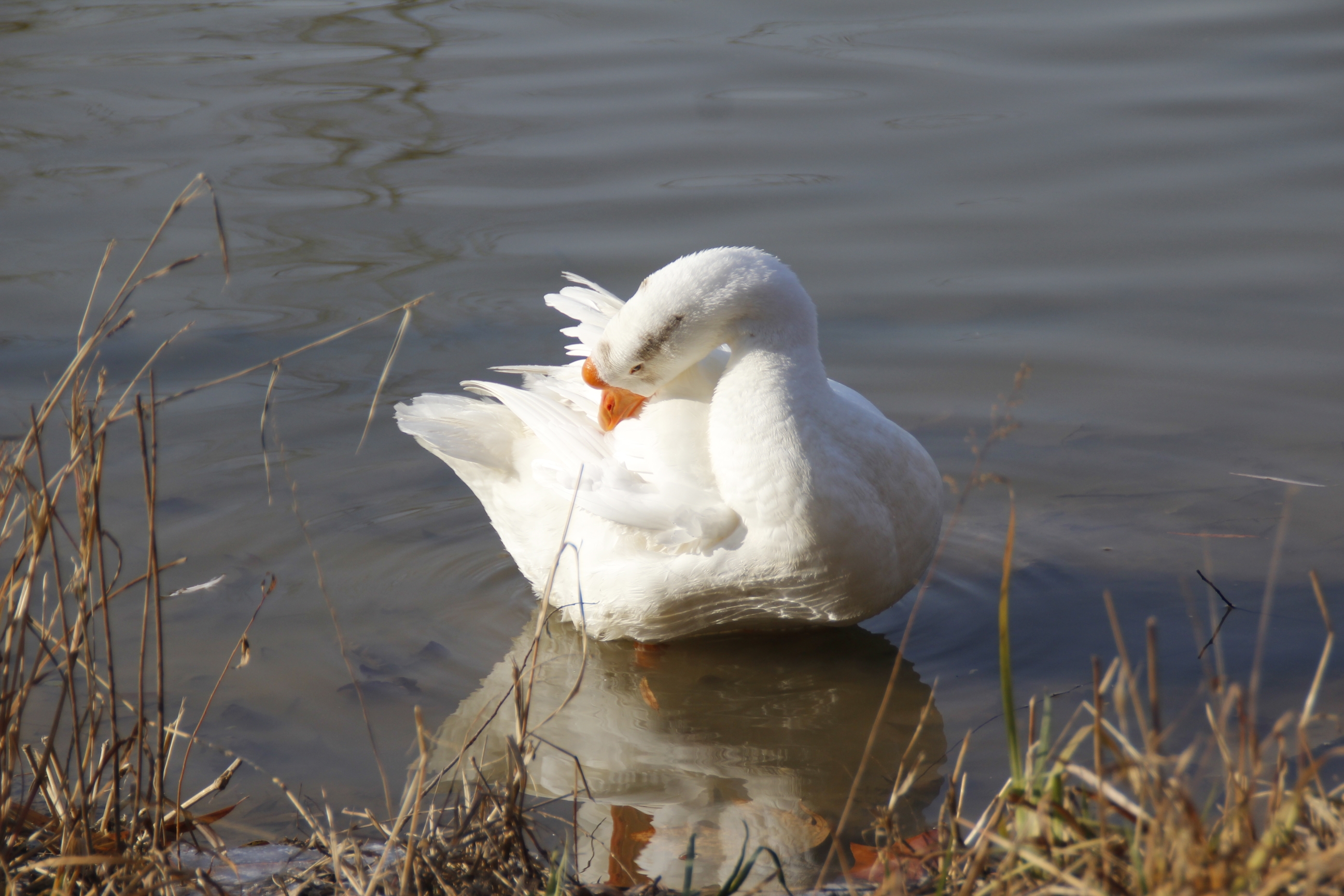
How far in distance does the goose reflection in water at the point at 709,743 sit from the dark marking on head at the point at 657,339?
90 centimetres

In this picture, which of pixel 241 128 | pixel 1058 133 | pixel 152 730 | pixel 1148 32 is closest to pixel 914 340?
pixel 1058 133

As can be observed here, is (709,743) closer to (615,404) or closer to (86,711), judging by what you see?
(615,404)

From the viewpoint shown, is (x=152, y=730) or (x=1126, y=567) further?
(x=1126, y=567)

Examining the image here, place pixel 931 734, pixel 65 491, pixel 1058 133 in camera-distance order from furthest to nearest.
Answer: pixel 1058 133 < pixel 65 491 < pixel 931 734

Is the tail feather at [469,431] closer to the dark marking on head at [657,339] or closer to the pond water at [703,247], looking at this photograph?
the pond water at [703,247]

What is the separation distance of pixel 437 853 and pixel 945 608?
1990 millimetres

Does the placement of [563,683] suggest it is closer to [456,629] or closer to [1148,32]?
[456,629]

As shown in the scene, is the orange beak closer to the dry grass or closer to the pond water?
the pond water

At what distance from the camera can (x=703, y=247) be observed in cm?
609

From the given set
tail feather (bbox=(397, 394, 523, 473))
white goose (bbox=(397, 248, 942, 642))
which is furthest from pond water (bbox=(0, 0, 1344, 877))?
tail feather (bbox=(397, 394, 523, 473))

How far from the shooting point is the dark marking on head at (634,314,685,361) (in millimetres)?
3213

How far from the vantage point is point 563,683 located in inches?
144

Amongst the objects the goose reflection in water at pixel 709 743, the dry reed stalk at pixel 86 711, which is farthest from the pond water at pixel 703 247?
the dry reed stalk at pixel 86 711

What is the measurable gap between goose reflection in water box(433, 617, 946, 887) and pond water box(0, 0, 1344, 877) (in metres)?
0.02
